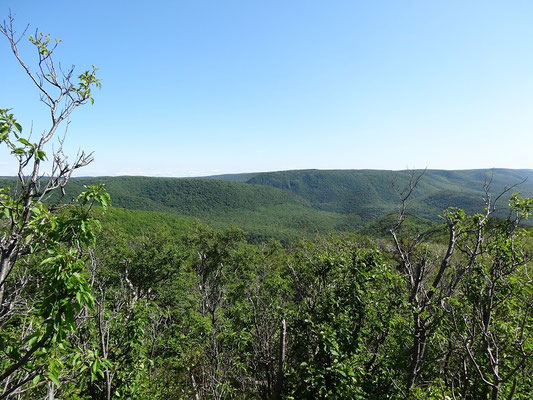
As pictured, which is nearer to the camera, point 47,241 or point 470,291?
point 47,241

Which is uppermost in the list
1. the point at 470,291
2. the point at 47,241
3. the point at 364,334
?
the point at 47,241

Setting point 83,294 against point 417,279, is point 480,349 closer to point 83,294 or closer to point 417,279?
point 417,279

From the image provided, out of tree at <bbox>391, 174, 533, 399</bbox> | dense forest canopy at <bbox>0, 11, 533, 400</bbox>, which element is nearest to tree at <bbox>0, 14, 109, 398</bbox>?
dense forest canopy at <bbox>0, 11, 533, 400</bbox>

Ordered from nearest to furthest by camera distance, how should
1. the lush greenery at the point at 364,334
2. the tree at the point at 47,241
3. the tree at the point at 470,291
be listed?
the tree at the point at 47,241
the lush greenery at the point at 364,334
the tree at the point at 470,291

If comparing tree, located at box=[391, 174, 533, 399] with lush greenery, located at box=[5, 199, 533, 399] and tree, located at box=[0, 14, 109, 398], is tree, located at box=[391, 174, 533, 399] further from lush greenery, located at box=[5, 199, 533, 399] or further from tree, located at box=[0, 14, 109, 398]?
tree, located at box=[0, 14, 109, 398]

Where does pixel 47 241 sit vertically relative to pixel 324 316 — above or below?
above

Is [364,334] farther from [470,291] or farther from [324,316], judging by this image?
[470,291]

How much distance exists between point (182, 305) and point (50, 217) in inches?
954

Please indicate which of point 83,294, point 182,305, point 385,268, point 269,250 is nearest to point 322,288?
point 385,268

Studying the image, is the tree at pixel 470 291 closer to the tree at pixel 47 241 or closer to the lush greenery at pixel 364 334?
the lush greenery at pixel 364 334

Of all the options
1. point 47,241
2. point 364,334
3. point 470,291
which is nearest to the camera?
point 47,241

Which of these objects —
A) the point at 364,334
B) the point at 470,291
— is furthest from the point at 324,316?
the point at 470,291

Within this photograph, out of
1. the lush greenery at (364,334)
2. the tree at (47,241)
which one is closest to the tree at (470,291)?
the lush greenery at (364,334)

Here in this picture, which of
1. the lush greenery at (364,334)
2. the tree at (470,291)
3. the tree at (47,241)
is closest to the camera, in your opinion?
the tree at (47,241)
